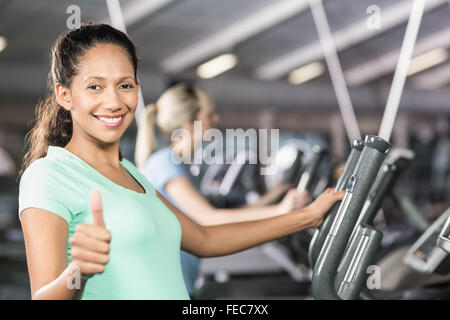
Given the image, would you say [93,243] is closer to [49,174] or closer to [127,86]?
[49,174]

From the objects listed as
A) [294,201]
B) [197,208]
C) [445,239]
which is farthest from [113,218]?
[197,208]

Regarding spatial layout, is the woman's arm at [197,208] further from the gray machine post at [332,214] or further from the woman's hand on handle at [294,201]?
the gray machine post at [332,214]

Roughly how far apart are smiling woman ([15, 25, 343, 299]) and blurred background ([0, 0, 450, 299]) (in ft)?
13.0

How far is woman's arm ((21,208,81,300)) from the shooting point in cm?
83

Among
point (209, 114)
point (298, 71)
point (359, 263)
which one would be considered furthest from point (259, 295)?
point (298, 71)

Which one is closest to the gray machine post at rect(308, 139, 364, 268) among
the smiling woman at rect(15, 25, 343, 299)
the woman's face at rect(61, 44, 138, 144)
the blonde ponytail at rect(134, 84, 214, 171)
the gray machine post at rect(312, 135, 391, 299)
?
the gray machine post at rect(312, 135, 391, 299)

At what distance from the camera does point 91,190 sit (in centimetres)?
92

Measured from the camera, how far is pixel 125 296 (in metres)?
0.93

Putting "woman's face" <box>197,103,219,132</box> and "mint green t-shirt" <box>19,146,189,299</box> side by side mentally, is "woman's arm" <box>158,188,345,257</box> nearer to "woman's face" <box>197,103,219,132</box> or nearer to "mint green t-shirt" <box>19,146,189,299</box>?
"mint green t-shirt" <box>19,146,189,299</box>

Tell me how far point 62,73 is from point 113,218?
255 millimetres

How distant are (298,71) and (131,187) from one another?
10.9m

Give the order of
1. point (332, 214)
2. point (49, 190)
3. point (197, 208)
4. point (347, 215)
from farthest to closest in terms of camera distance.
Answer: point (197, 208) → point (332, 214) → point (347, 215) → point (49, 190)

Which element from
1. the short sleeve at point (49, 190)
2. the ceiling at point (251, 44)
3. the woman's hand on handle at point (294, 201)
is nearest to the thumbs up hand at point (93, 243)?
the short sleeve at point (49, 190)
